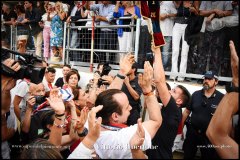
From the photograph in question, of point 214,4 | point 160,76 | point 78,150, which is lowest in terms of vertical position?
point 78,150

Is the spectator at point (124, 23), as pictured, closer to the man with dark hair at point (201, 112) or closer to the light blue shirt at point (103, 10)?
the light blue shirt at point (103, 10)

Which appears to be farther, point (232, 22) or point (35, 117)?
point (232, 22)

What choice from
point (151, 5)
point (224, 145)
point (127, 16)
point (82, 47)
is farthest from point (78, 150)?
point (82, 47)

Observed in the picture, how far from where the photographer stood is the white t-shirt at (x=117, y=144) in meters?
→ 1.66

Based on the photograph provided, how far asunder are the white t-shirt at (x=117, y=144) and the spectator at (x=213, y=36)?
2.80 m

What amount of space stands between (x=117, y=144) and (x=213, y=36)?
10.0ft

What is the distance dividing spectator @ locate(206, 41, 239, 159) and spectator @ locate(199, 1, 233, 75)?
296 cm

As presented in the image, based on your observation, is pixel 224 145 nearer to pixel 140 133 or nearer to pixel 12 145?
pixel 140 133

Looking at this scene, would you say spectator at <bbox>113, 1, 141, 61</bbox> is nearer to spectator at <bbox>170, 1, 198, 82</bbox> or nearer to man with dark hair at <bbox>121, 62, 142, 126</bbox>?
spectator at <bbox>170, 1, 198, 82</bbox>

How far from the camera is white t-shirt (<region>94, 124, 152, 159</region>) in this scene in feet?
5.45

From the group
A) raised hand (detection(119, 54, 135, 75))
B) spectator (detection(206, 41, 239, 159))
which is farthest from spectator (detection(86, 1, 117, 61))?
spectator (detection(206, 41, 239, 159))

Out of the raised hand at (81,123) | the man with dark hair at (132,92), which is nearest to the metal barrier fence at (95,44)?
the man with dark hair at (132,92)

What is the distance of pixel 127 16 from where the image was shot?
5219 mm

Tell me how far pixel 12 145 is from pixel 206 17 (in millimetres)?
3281
